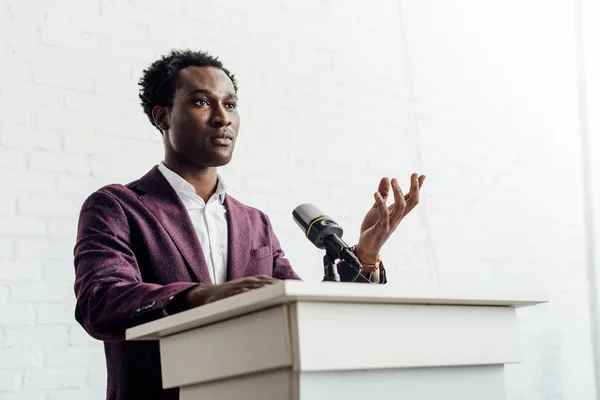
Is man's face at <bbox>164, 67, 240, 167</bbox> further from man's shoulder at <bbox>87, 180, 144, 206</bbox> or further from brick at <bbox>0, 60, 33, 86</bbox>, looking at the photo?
brick at <bbox>0, 60, 33, 86</bbox>

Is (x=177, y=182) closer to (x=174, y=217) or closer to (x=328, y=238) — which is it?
(x=174, y=217)

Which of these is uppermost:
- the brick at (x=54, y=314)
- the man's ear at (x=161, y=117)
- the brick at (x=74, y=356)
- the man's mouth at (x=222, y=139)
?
the man's ear at (x=161, y=117)

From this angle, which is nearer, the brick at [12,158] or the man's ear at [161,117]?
the man's ear at [161,117]

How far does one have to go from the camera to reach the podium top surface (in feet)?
2.99

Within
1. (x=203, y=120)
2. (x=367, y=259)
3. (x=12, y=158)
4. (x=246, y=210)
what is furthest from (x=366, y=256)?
(x=12, y=158)

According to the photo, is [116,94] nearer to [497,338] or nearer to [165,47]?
[165,47]

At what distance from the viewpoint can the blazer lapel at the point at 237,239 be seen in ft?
5.44

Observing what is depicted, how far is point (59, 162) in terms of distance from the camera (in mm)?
2189

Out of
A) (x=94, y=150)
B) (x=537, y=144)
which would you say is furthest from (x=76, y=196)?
(x=537, y=144)

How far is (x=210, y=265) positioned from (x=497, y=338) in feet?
2.33

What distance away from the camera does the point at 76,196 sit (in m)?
2.20

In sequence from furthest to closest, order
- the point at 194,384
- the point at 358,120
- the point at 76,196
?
the point at 358,120
the point at 76,196
the point at 194,384

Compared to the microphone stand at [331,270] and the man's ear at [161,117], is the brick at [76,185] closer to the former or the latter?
the man's ear at [161,117]

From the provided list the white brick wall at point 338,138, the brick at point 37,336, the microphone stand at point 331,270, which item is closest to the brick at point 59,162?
the white brick wall at point 338,138
